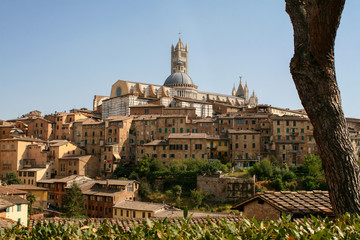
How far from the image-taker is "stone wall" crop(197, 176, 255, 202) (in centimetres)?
4125

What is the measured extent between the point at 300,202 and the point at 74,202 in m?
33.7

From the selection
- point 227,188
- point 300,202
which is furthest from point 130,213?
point 300,202

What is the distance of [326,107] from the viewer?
6.99 m

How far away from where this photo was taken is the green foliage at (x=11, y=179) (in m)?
49.1

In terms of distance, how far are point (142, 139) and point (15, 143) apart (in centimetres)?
1677

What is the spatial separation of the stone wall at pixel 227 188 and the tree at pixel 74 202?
41.5 feet

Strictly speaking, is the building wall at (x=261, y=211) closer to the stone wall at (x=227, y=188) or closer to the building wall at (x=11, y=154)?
the stone wall at (x=227, y=188)

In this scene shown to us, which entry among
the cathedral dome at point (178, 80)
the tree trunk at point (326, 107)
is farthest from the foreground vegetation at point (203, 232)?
the cathedral dome at point (178, 80)

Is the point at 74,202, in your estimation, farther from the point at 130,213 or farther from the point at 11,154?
the point at 11,154

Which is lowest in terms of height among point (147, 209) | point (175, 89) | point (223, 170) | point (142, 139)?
point (147, 209)

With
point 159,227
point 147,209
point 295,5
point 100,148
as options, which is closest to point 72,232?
point 159,227

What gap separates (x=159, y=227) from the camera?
5469 millimetres

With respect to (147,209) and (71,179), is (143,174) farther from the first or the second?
(147,209)

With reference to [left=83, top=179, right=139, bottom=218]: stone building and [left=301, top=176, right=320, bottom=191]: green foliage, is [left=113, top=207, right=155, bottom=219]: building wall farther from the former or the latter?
[left=301, top=176, right=320, bottom=191]: green foliage
